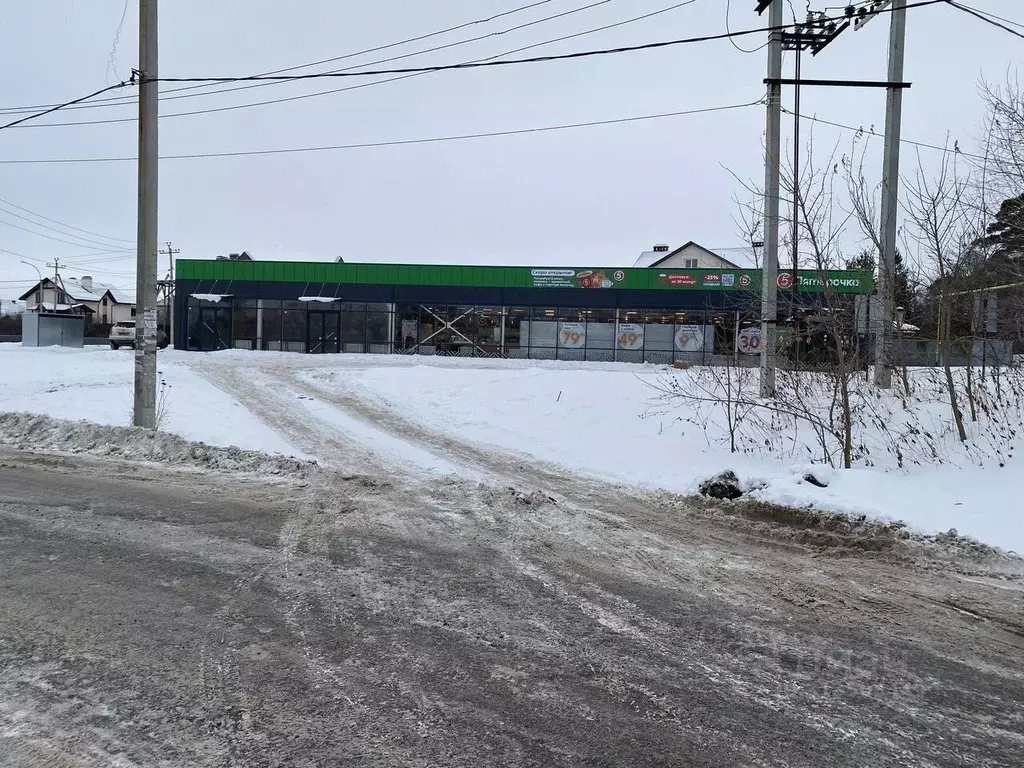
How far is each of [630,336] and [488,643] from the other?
29843mm

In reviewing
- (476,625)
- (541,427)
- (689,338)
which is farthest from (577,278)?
(476,625)

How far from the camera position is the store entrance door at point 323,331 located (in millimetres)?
33500

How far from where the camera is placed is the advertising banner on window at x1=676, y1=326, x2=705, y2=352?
32.9 metres

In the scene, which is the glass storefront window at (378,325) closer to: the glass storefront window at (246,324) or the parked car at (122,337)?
the glass storefront window at (246,324)

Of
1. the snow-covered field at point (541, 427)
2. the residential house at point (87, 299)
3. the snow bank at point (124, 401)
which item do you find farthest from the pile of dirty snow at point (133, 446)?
the residential house at point (87, 299)

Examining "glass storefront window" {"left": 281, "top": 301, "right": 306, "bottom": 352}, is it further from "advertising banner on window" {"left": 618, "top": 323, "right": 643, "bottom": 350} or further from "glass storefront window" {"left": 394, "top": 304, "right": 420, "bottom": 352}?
"advertising banner on window" {"left": 618, "top": 323, "right": 643, "bottom": 350}

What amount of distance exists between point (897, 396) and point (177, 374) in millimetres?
16110

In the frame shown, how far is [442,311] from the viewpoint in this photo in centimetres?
3359

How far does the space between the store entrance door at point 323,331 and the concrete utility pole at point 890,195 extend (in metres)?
25.7

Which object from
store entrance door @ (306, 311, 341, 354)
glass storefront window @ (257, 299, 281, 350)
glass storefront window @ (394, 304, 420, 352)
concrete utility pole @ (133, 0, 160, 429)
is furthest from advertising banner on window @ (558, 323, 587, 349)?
concrete utility pole @ (133, 0, 160, 429)

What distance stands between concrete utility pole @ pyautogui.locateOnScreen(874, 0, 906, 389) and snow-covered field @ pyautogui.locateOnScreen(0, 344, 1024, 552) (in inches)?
51.2

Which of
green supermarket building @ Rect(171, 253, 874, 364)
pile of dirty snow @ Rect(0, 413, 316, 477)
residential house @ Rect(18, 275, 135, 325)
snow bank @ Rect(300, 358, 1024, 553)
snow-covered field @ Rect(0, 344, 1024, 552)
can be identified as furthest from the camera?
residential house @ Rect(18, 275, 135, 325)

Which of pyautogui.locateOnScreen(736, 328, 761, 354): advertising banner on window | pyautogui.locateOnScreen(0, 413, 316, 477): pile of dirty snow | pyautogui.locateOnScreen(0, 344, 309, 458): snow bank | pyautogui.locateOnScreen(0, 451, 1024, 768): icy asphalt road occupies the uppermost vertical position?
pyautogui.locateOnScreen(736, 328, 761, 354): advertising banner on window

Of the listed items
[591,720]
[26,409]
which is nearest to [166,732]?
[591,720]
